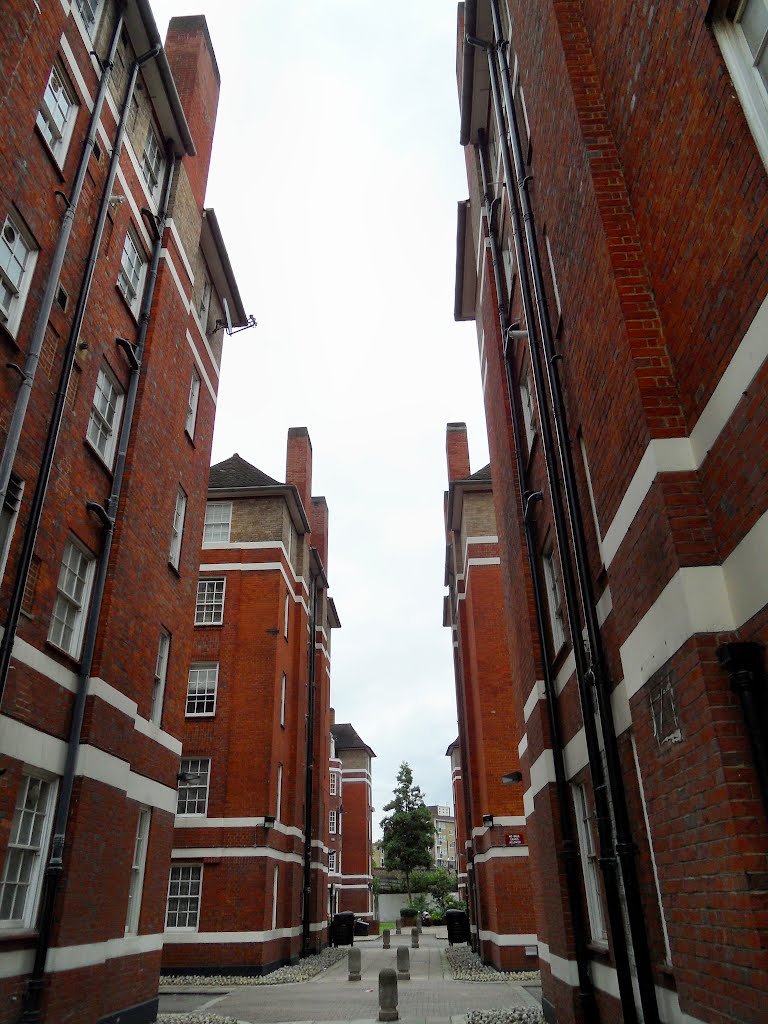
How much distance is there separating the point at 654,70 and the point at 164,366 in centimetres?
1094

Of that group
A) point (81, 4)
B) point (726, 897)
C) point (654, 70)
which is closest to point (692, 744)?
point (726, 897)

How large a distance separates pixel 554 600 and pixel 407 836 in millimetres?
53327

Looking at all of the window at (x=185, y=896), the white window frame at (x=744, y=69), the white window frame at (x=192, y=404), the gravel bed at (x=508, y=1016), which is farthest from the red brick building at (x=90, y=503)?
the window at (x=185, y=896)

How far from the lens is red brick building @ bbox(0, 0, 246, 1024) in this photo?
8.93m

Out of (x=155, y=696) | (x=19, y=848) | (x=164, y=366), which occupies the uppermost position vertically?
(x=164, y=366)

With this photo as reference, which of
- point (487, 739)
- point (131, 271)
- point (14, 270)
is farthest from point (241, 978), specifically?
point (14, 270)

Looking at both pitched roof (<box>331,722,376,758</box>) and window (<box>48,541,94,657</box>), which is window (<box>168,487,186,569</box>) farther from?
pitched roof (<box>331,722,376,758</box>)

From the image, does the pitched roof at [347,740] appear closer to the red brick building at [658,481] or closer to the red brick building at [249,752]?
the red brick building at [249,752]

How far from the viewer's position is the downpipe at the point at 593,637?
622cm

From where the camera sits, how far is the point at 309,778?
28.5 m

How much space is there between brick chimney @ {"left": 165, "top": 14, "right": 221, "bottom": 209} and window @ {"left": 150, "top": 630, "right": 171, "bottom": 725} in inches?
396

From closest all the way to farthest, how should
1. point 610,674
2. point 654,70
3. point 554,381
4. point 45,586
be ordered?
1. point 654,70
2. point 610,674
3. point 554,381
4. point 45,586

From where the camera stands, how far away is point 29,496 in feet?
30.6

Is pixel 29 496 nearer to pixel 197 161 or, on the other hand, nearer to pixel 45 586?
pixel 45 586
